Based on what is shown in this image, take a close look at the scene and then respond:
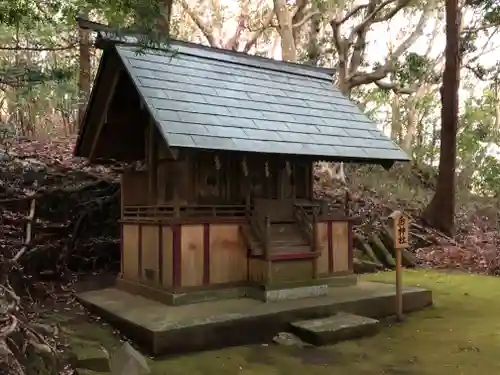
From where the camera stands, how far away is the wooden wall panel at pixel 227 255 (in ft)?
25.4

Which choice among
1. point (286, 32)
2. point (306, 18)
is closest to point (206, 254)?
point (286, 32)

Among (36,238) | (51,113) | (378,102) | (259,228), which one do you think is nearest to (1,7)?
(259,228)

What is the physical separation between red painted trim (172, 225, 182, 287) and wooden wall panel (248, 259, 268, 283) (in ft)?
4.00

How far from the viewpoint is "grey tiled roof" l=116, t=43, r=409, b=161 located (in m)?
7.29

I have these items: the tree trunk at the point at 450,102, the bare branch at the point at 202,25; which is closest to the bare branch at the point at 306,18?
the bare branch at the point at 202,25

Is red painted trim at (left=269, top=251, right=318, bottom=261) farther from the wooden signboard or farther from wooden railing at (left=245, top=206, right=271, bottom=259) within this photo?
the wooden signboard

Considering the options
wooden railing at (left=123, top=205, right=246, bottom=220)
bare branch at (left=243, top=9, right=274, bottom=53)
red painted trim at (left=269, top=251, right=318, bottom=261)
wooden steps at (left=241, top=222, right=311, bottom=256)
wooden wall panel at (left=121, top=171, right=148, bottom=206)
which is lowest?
red painted trim at (left=269, top=251, right=318, bottom=261)

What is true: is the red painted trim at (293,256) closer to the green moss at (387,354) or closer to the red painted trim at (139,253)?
the green moss at (387,354)

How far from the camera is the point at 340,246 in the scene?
9.13 meters

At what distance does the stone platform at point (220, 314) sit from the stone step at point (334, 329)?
9.2 inches

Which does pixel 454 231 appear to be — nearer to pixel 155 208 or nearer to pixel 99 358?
pixel 155 208

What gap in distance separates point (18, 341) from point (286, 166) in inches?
225

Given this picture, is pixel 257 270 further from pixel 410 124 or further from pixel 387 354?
pixel 410 124

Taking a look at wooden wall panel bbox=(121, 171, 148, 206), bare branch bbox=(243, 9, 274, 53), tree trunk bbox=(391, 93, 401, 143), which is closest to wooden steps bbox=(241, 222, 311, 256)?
wooden wall panel bbox=(121, 171, 148, 206)
